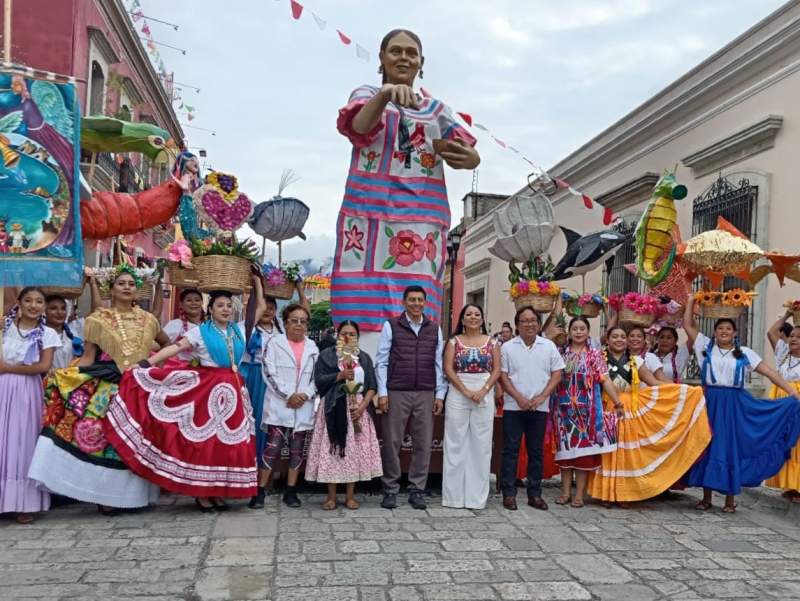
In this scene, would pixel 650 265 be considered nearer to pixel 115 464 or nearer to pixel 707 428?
pixel 707 428

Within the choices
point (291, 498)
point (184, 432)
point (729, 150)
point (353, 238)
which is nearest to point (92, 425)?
point (184, 432)

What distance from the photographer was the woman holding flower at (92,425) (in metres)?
5.41

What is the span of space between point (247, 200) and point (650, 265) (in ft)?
12.3

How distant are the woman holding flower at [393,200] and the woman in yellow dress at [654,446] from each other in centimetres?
182

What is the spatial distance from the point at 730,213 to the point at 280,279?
22.3 ft

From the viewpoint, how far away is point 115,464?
18.2 feet

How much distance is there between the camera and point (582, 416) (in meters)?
6.39

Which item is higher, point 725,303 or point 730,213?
point 730,213

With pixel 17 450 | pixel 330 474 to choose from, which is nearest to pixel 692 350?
pixel 330 474

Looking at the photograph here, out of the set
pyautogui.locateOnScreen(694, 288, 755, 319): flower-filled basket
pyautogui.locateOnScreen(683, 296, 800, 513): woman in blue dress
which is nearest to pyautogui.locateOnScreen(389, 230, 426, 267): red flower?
pyautogui.locateOnScreen(694, 288, 755, 319): flower-filled basket

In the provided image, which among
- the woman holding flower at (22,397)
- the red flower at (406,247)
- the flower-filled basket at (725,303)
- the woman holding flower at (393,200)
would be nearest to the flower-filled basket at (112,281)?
the woman holding flower at (22,397)

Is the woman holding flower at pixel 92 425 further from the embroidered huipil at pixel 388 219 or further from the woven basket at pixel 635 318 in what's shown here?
the woven basket at pixel 635 318

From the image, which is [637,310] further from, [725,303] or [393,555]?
[393,555]

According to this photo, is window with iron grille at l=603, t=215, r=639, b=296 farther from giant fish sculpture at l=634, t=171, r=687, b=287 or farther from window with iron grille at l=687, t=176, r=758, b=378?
giant fish sculpture at l=634, t=171, r=687, b=287
